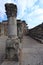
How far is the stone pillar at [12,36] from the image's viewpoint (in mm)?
5992

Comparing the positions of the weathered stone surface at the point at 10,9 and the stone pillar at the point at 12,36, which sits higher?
the weathered stone surface at the point at 10,9

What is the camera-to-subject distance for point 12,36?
6273 millimetres

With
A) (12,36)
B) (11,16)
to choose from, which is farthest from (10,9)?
(12,36)

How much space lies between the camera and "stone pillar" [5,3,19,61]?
5992 millimetres

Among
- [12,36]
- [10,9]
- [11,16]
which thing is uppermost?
[10,9]

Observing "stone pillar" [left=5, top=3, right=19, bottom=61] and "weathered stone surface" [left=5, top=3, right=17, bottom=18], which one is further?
"weathered stone surface" [left=5, top=3, right=17, bottom=18]

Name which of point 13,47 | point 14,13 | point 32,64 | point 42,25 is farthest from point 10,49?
point 42,25

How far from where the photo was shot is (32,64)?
5941 mm

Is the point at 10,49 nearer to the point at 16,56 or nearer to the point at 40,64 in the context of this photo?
the point at 16,56

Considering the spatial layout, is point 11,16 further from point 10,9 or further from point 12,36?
point 12,36

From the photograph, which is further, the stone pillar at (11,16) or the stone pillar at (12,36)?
the stone pillar at (11,16)

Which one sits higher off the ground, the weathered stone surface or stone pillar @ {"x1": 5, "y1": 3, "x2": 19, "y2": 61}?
the weathered stone surface

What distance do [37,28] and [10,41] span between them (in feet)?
55.6

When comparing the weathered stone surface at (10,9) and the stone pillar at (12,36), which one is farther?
the weathered stone surface at (10,9)
